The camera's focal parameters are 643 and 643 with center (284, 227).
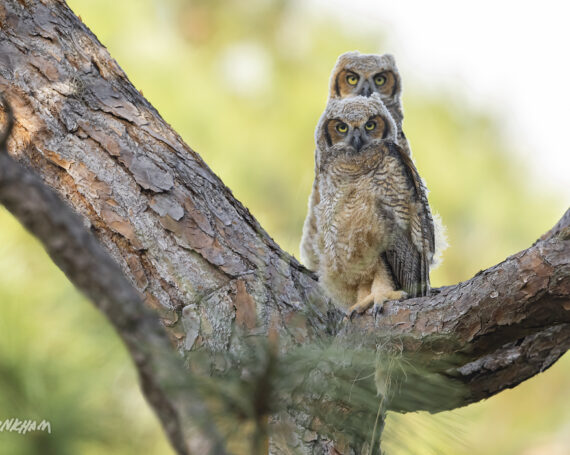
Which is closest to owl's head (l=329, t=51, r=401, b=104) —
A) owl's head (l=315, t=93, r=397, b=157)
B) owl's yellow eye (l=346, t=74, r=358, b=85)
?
owl's yellow eye (l=346, t=74, r=358, b=85)

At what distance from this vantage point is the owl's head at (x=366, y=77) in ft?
12.5

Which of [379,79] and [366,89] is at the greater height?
[379,79]

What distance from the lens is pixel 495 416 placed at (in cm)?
416

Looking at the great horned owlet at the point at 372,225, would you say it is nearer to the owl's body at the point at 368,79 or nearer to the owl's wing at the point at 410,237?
the owl's wing at the point at 410,237

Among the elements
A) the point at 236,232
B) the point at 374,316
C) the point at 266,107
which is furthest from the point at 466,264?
the point at 236,232

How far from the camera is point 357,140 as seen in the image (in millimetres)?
2770

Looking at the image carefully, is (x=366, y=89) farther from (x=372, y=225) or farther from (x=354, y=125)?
(x=372, y=225)

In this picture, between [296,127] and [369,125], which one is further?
[296,127]

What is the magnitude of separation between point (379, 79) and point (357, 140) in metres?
1.25

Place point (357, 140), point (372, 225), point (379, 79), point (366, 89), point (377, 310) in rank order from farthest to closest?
1. point (379, 79)
2. point (366, 89)
3. point (357, 140)
4. point (372, 225)
5. point (377, 310)

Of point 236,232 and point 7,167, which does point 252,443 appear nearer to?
point 7,167

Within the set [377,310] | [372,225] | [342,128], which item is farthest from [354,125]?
[377,310]

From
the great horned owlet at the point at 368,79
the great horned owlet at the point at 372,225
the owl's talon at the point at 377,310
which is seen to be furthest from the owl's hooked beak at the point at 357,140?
the great horned owlet at the point at 368,79

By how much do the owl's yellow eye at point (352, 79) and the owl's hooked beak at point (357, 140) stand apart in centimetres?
115
